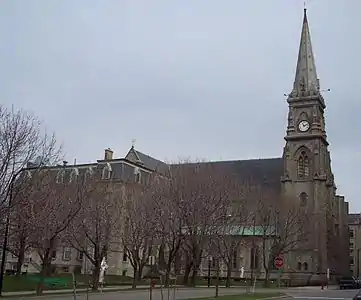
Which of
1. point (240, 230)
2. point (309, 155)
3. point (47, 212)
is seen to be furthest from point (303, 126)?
point (47, 212)

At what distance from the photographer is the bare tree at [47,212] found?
1272 inches

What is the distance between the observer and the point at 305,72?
102 metres

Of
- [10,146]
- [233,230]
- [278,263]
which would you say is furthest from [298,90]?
[10,146]

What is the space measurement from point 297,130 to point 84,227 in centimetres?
6189

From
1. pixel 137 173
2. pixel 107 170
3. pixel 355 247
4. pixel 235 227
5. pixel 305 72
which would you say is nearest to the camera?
pixel 235 227

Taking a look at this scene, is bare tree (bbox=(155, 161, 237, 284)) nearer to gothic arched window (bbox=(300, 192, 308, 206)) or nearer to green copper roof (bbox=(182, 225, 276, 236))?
green copper roof (bbox=(182, 225, 276, 236))

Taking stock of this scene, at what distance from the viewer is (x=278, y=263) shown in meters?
34.2

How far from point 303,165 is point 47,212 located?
69.0 m

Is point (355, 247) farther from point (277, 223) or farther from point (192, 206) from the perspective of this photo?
point (192, 206)

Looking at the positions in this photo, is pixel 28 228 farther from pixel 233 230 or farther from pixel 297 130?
pixel 297 130

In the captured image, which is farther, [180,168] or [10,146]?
[180,168]

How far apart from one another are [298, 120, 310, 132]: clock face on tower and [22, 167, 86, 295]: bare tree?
62.4m

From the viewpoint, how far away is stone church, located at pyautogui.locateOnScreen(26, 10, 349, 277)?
90.8 metres

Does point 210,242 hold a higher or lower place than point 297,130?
lower
